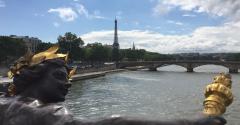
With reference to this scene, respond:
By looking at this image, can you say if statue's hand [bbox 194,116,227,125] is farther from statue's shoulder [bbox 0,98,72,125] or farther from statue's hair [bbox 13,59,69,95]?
statue's hair [bbox 13,59,69,95]

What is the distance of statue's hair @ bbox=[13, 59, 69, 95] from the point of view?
8.44 feet

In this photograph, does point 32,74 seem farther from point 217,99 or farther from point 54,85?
point 217,99

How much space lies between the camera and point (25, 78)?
8.68ft

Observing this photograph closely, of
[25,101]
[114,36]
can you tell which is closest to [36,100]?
[25,101]

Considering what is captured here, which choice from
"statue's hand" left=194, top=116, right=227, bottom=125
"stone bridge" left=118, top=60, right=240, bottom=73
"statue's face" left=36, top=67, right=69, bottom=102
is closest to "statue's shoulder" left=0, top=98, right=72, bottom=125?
"statue's face" left=36, top=67, right=69, bottom=102

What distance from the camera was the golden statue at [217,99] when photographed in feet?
6.44

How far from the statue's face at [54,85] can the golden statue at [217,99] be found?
2.66 feet

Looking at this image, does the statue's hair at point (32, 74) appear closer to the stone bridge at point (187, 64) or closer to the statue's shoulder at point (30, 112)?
the statue's shoulder at point (30, 112)

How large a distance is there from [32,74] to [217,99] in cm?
105

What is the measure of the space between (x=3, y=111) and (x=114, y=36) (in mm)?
129728

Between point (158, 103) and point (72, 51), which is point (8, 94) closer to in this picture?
point (158, 103)

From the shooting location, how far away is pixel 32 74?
2.60 metres

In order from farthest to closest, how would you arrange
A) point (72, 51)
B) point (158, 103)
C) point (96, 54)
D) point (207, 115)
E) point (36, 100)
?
point (96, 54) → point (72, 51) → point (158, 103) → point (36, 100) → point (207, 115)

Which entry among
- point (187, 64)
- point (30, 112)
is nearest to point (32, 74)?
point (30, 112)
